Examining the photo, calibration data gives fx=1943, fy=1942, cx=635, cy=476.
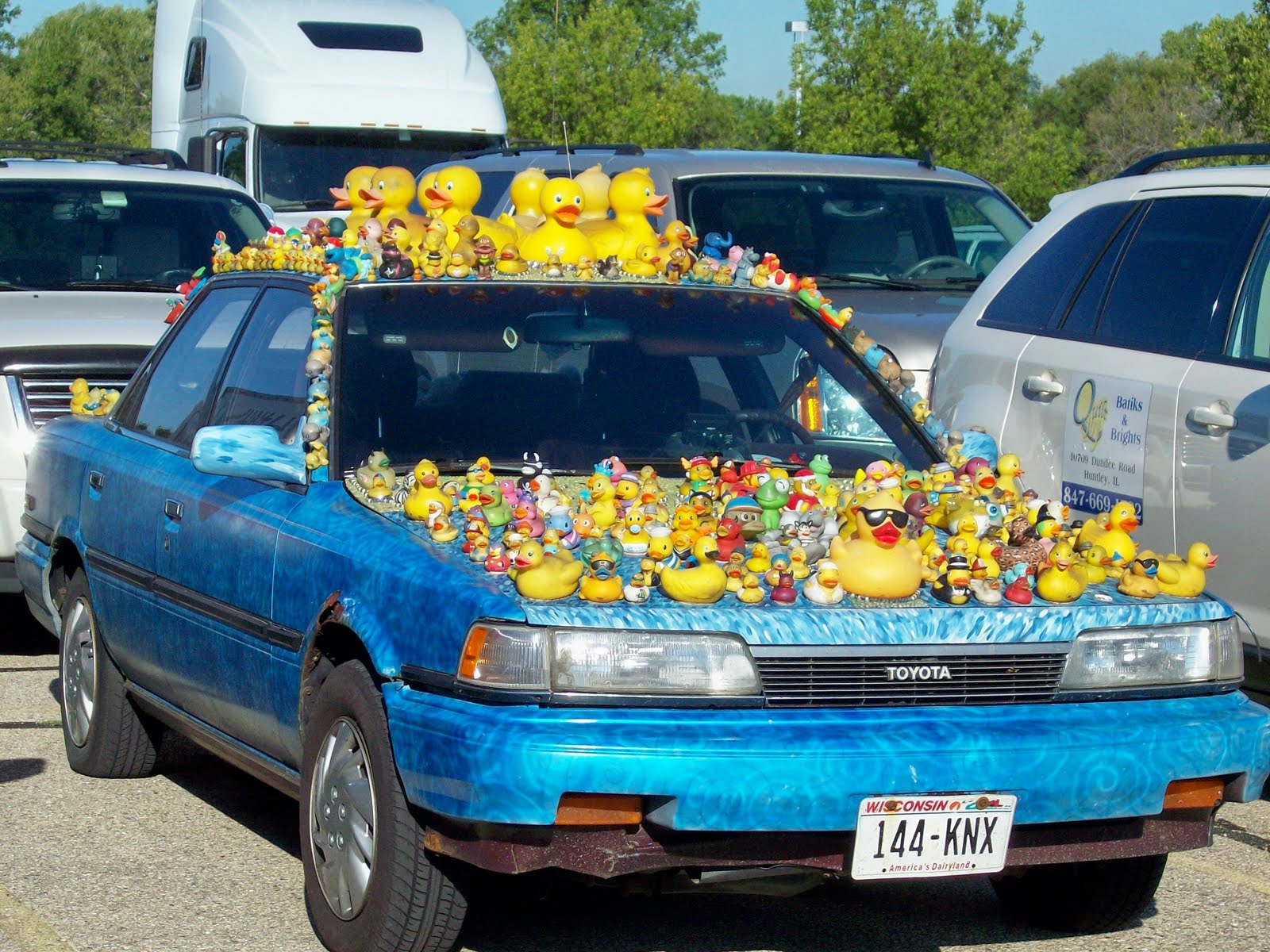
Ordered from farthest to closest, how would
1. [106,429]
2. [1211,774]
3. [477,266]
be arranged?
[106,429] < [477,266] < [1211,774]

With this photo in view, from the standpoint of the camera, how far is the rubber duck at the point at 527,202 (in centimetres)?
589

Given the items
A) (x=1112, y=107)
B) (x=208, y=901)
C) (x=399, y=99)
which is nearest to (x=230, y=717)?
(x=208, y=901)

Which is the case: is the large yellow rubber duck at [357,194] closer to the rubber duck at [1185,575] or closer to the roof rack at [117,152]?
the rubber duck at [1185,575]

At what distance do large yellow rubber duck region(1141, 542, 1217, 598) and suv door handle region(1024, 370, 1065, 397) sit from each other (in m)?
2.22

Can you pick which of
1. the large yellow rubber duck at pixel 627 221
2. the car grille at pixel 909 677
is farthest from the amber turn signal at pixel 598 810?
the large yellow rubber duck at pixel 627 221

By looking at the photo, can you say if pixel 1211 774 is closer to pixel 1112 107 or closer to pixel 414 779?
pixel 414 779

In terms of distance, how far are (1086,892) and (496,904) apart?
1438 millimetres

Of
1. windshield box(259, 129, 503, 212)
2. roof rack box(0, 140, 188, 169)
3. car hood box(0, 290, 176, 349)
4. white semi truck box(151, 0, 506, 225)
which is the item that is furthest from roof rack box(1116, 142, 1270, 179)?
windshield box(259, 129, 503, 212)

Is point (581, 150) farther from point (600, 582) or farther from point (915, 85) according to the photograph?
point (915, 85)

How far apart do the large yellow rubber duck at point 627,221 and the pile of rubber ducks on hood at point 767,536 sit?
1057 mm

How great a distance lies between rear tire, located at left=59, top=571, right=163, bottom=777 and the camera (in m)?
6.03

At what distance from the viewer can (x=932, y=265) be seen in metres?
9.94

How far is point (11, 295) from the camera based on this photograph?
359 inches

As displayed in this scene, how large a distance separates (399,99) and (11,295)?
7.57 metres
